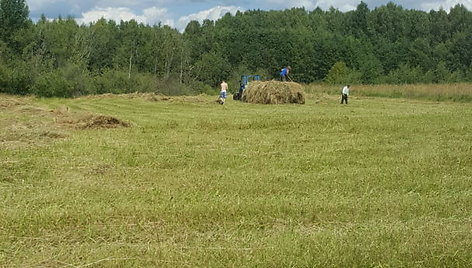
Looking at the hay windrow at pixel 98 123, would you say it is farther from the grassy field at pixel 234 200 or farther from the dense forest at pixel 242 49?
the dense forest at pixel 242 49

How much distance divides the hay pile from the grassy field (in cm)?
1652

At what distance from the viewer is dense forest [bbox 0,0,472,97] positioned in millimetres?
58562

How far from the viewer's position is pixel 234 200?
7.43 m

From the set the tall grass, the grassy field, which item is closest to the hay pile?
the tall grass

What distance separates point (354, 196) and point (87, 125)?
10728 mm

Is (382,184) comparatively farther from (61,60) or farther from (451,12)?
(451,12)

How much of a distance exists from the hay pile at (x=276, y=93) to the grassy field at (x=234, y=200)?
16.5 metres

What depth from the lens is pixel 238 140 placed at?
1416 cm

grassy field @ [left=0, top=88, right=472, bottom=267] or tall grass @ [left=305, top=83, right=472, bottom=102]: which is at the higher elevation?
tall grass @ [left=305, top=83, right=472, bottom=102]

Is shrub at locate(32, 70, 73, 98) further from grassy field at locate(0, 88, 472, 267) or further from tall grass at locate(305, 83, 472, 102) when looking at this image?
grassy field at locate(0, 88, 472, 267)

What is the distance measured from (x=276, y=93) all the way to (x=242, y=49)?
211 feet

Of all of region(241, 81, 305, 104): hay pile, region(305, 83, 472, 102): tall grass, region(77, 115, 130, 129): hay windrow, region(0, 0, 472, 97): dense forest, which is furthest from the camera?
region(0, 0, 472, 97): dense forest

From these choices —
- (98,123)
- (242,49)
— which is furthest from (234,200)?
(242,49)

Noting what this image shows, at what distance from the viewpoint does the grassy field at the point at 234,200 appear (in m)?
5.27
